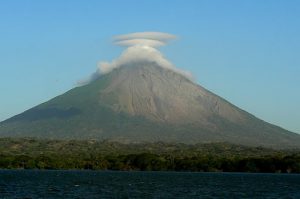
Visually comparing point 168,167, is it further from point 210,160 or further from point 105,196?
point 105,196

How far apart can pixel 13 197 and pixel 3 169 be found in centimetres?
10712

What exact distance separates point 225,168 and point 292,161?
16611mm

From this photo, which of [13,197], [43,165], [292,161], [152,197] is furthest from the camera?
[43,165]

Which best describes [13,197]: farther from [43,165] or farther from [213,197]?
[43,165]

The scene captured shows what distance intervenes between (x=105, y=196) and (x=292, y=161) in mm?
96838

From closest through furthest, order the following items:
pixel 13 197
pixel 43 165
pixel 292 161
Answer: pixel 13 197
pixel 292 161
pixel 43 165

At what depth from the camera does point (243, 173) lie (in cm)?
16638

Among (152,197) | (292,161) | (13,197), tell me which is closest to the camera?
(13,197)

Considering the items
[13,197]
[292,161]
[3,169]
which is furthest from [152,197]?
[3,169]

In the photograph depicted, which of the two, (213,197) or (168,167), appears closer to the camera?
(213,197)

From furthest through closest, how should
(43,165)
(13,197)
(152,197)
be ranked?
(43,165)
(152,197)
(13,197)

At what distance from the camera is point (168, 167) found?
173250 millimetres

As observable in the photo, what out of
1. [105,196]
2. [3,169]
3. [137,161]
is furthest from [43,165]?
[105,196]

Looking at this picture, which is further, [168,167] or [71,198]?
[168,167]
